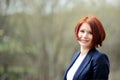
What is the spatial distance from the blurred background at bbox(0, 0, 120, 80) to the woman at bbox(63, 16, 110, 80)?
2.69 metres

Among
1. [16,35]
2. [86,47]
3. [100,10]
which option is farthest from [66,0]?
[86,47]

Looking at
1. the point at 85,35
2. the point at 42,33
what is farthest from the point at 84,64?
the point at 42,33

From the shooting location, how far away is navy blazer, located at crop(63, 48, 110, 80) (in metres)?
1.42

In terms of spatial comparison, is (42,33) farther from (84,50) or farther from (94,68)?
(94,68)

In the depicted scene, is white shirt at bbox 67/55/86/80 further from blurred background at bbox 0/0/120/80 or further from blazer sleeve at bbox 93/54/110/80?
blurred background at bbox 0/0/120/80

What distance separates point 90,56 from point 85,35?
11 centimetres

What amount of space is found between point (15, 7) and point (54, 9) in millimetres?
546

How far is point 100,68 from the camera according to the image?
1.42 metres

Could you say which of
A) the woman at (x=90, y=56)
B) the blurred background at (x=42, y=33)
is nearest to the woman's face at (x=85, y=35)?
the woman at (x=90, y=56)

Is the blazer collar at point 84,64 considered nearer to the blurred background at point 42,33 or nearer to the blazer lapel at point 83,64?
the blazer lapel at point 83,64

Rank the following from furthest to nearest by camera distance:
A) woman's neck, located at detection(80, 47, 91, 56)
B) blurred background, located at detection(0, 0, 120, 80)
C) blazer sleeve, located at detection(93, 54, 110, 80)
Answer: blurred background, located at detection(0, 0, 120, 80), woman's neck, located at detection(80, 47, 91, 56), blazer sleeve, located at detection(93, 54, 110, 80)

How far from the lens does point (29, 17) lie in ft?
13.8

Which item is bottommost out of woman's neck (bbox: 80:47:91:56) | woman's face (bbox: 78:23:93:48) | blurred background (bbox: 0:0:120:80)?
blurred background (bbox: 0:0:120:80)

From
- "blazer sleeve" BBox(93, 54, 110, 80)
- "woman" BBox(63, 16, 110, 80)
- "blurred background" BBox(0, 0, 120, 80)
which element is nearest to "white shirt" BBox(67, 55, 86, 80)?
"woman" BBox(63, 16, 110, 80)
